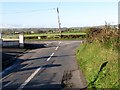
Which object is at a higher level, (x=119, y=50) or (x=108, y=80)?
(x=119, y=50)

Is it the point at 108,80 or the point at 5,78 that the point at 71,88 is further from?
the point at 5,78

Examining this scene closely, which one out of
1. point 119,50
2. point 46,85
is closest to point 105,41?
point 119,50

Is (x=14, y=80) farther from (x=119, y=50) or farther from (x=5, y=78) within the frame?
(x=119, y=50)

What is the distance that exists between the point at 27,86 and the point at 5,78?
3603 millimetres

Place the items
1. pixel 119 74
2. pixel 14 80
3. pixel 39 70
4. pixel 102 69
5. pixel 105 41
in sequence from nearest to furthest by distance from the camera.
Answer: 1. pixel 119 74
2. pixel 102 69
3. pixel 14 80
4. pixel 105 41
5. pixel 39 70

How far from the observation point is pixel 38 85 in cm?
1595

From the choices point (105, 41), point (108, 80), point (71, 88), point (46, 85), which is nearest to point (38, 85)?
point (46, 85)

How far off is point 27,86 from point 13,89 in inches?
32.1

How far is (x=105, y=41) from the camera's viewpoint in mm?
19406

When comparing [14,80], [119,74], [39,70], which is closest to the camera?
[119,74]

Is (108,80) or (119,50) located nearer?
(108,80)

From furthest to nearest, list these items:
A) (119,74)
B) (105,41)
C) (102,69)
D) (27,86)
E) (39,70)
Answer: (39,70) → (105,41) → (27,86) → (102,69) → (119,74)

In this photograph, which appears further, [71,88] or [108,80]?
[71,88]

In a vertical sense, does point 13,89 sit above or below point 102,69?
below
